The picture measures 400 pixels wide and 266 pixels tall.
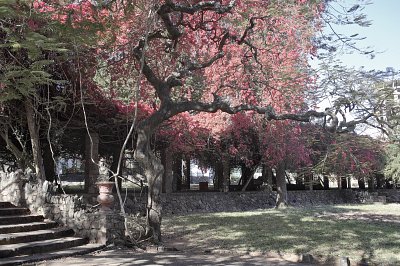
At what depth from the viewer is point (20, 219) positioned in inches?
387

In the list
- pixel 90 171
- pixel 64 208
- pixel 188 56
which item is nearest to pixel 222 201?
pixel 90 171

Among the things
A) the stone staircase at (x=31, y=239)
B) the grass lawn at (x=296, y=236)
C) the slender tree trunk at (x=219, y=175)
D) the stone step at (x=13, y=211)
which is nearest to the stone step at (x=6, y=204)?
the stone staircase at (x=31, y=239)

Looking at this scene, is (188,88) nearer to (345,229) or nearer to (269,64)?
(269,64)

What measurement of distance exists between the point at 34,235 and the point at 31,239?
119mm

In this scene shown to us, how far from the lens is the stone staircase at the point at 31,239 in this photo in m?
7.86

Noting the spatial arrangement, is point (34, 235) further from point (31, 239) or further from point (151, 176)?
point (151, 176)

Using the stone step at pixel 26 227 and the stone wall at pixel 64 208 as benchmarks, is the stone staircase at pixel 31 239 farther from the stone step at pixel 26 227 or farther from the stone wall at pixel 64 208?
the stone wall at pixel 64 208

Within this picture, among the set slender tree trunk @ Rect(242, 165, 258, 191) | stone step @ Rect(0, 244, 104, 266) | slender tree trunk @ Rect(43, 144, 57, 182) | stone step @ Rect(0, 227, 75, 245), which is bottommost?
stone step @ Rect(0, 244, 104, 266)

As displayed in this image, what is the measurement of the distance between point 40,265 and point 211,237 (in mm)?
4322

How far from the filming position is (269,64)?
15.1 metres

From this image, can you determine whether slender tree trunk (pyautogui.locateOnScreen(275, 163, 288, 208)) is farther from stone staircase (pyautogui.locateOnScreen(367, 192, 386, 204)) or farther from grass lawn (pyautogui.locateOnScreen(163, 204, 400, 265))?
stone staircase (pyautogui.locateOnScreen(367, 192, 386, 204))

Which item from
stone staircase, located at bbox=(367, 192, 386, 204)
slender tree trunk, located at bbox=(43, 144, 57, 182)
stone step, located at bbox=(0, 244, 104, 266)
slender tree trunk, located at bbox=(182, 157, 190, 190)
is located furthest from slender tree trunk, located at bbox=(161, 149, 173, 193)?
stone staircase, located at bbox=(367, 192, 386, 204)

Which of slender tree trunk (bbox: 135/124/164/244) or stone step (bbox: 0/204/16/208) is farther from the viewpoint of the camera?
stone step (bbox: 0/204/16/208)

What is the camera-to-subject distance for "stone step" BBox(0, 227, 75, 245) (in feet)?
27.7
